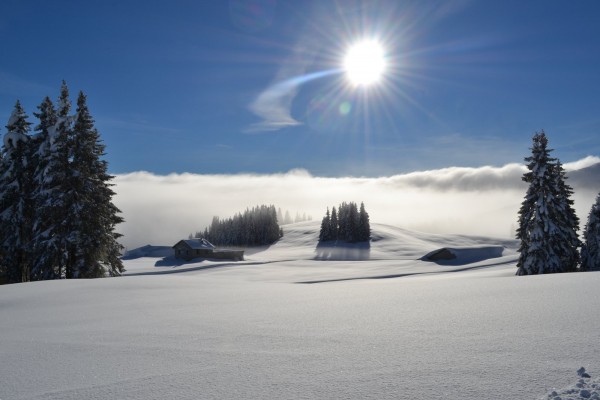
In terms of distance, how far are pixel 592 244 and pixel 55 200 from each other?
4483cm

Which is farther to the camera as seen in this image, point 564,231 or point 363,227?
point 363,227

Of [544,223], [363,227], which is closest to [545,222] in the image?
[544,223]

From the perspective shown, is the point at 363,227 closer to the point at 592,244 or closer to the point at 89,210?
the point at 592,244

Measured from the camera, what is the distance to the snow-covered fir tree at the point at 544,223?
100 ft

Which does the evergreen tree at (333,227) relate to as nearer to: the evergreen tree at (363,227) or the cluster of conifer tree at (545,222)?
the evergreen tree at (363,227)

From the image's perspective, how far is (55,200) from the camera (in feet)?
86.0

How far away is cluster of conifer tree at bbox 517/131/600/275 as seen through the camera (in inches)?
1205

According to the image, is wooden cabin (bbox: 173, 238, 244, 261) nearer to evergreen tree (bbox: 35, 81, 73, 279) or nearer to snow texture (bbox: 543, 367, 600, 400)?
evergreen tree (bbox: 35, 81, 73, 279)

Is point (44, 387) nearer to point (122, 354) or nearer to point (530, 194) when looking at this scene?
point (122, 354)

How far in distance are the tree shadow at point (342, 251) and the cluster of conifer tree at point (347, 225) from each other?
3.10 m

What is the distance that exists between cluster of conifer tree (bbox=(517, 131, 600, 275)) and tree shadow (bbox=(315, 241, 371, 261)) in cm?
5306

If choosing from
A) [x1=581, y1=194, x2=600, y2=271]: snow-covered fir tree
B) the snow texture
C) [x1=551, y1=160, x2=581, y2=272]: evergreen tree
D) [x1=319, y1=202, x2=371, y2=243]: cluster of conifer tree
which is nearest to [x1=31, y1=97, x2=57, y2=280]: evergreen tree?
the snow texture

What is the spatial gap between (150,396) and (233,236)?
391ft

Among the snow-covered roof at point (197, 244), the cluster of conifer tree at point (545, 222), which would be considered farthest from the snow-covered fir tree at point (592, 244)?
the snow-covered roof at point (197, 244)
